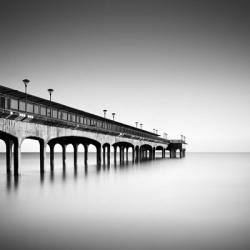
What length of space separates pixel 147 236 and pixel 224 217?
16.7 ft

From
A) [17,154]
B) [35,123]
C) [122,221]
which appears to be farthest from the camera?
[35,123]

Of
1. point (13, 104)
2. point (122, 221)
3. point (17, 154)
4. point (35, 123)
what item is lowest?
point (122, 221)

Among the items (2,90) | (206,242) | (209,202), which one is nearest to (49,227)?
(206,242)

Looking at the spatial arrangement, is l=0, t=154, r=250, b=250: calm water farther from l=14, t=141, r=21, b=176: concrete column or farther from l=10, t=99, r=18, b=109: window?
l=10, t=99, r=18, b=109: window

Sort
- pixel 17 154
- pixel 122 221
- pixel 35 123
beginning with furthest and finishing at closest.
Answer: pixel 35 123
pixel 17 154
pixel 122 221

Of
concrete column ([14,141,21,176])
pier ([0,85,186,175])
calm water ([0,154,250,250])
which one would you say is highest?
pier ([0,85,186,175])

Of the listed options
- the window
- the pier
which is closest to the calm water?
the pier

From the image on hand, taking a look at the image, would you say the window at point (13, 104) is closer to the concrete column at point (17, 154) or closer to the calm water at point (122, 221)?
the concrete column at point (17, 154)

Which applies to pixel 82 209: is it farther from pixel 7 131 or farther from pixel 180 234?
pixel 7 131

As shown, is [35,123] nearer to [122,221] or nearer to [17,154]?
[17,154]

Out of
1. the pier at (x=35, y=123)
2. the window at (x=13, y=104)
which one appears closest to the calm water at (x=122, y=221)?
the pier at (x=35, y=123)

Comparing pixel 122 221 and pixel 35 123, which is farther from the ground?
pixel 35 123

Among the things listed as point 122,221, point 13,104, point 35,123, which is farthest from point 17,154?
point 122,221

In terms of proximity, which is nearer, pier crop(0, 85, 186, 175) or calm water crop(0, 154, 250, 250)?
calm water crop(0, 154, 250, 250)
